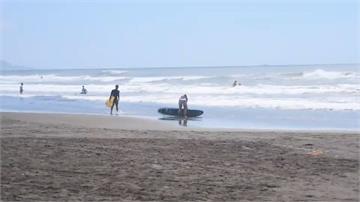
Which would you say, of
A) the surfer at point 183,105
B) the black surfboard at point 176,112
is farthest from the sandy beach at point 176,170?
the black surfboard at point 176,112

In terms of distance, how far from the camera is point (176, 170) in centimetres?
764

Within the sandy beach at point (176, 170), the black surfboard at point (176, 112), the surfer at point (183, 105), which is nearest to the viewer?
the sandy beach at point (176, 170)

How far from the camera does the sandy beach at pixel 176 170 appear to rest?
6.14 meters

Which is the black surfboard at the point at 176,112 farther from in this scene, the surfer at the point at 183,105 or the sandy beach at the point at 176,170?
the sandy beach at the point at 176,170

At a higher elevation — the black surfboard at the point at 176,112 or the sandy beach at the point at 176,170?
the black surfboard at the point at 176,112

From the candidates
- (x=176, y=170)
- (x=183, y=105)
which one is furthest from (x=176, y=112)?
(x=176, y=170)

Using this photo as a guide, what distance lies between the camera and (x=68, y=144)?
32.8ft

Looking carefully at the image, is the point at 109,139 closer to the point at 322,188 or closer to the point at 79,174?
the point at 79,174

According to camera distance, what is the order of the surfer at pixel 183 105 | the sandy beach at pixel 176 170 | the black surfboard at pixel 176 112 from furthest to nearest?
the black surfboard at pixel 176 112, the surfer at pixel 183 105, the sandy beach at pixel 176 170

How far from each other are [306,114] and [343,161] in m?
12.8

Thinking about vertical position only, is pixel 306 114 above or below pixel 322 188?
above

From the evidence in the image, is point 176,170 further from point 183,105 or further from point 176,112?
point 176,112

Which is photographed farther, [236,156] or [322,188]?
[236,156]

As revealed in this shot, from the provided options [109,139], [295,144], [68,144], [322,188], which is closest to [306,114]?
[295,144]
